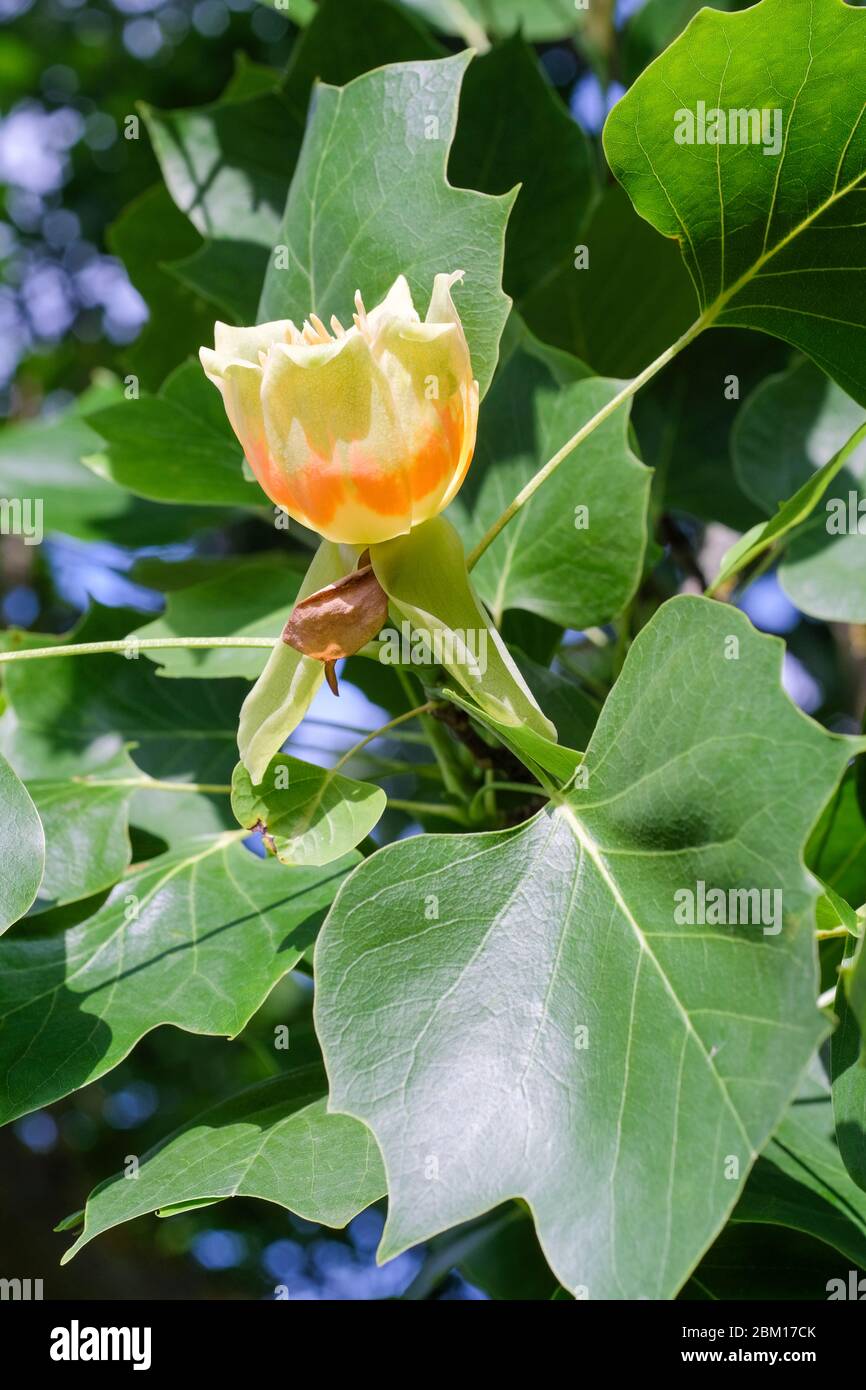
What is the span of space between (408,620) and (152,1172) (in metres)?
0.42

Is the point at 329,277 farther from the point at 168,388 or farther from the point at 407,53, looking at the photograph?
the point at 407,53

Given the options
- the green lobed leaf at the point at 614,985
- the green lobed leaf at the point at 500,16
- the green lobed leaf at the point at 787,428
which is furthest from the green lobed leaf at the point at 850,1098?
the green lobed leaf at the point at 500,16

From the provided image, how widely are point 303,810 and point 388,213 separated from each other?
1.49ft

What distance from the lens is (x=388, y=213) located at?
95cm

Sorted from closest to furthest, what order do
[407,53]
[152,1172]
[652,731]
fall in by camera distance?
1. [652,731]
2. [152,1172]
3. [407,53]

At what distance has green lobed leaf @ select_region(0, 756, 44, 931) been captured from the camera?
0.81m

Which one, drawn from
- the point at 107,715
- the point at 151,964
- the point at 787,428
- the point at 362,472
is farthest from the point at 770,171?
the point at 107,715

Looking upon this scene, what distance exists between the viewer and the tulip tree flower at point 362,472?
28.2 inches

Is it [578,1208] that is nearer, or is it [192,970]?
[578,1208]

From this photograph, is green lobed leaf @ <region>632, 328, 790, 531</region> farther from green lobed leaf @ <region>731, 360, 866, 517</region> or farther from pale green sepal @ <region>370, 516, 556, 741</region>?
pale green sepal @ <region>370, 516, 556, 741</region>

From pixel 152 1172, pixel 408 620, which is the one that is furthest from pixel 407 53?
pixel 152 1172

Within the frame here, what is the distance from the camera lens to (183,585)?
1.59 metres

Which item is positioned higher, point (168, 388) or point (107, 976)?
point (168, 388)

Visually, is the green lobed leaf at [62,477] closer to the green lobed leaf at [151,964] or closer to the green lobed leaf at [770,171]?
the green lobed leaf at [151,964]
